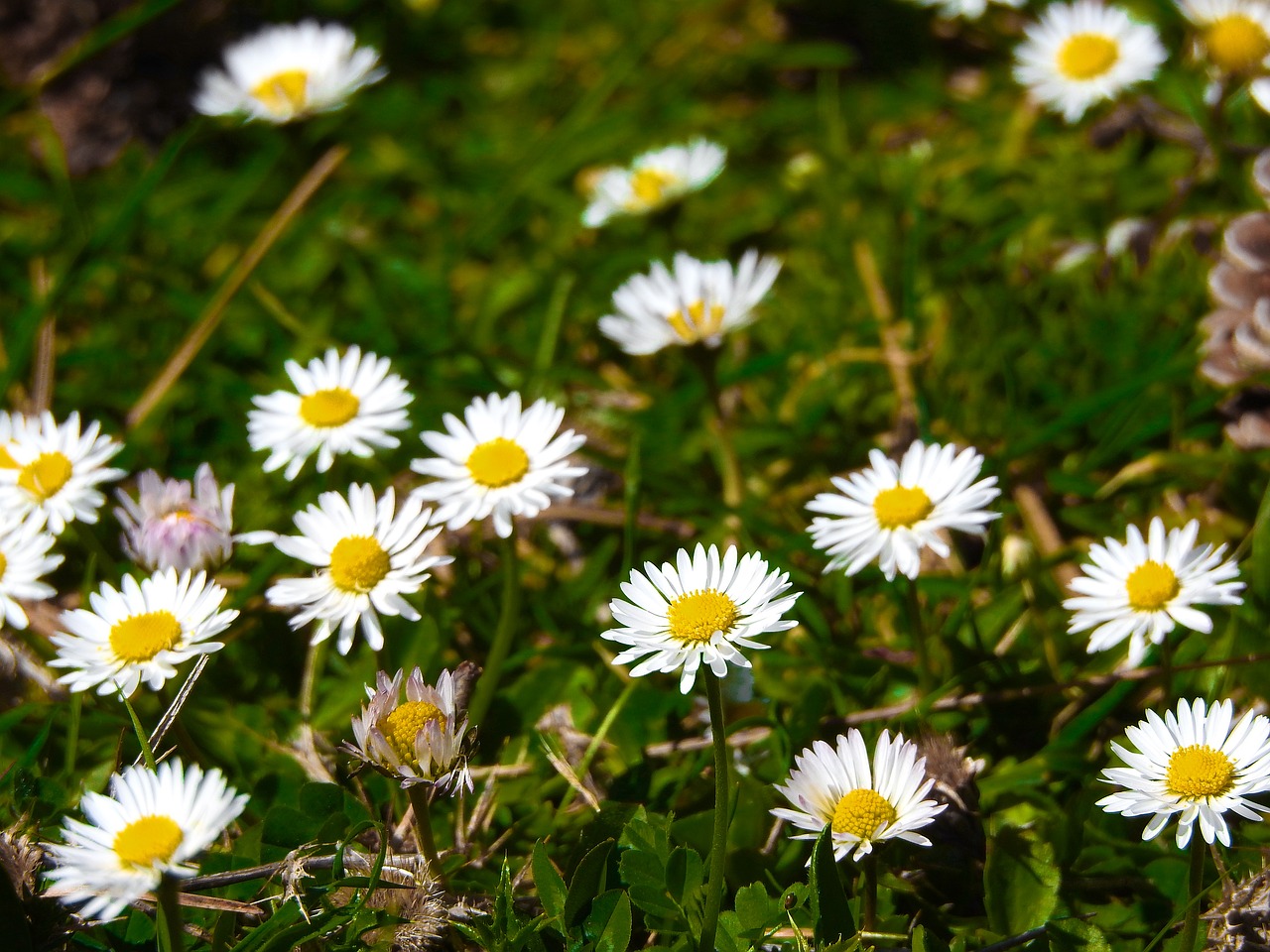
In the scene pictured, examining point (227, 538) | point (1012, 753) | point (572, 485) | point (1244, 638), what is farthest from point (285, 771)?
point (1244, 638)

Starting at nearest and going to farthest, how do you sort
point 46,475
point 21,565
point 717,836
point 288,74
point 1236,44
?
point 717,836 → point 21,565 → point 46,475 → point 1236,44 → point 288,74

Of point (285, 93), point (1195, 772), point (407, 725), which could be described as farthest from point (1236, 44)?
point (407, 725)

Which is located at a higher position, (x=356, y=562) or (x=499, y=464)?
(x=499, y=464)

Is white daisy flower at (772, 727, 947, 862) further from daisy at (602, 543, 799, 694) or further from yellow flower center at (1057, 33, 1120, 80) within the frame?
yellow flower center at (1057, 33, 1120, 80)

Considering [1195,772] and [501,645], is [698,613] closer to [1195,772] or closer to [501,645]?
[501,645]

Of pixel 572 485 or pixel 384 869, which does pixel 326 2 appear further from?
pixel 384 869

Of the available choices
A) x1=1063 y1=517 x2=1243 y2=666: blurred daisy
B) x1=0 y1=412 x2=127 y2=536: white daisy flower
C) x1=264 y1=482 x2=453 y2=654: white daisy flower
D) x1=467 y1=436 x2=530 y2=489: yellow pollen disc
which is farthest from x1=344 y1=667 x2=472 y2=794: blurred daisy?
x1=1063 y1=517 x2=1243 y2=666: blurred daisy
